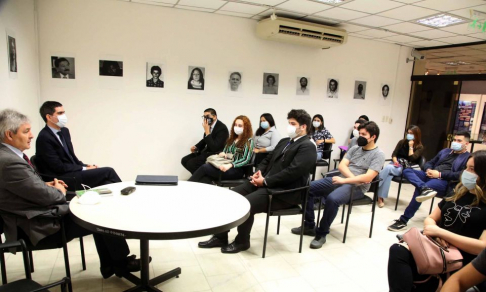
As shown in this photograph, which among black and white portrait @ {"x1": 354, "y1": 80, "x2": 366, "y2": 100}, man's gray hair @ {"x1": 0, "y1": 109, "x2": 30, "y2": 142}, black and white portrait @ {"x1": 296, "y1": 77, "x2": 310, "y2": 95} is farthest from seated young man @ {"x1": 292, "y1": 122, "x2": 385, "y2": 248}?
black and white portrait @ {"x1": 354, "y1": 80, "x2": 366, "y2": 100}

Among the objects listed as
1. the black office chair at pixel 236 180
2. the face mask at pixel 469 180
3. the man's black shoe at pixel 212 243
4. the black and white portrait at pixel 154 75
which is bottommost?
the man's black shoe at pixel 212 243

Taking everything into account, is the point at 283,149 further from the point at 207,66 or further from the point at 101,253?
the point at 207,66

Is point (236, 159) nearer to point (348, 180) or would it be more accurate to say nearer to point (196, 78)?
point (348, 180)

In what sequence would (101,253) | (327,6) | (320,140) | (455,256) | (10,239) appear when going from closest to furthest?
(455,256) < (10,239) < (101,253) < (327,6) < (320,140)

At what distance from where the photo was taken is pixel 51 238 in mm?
1943

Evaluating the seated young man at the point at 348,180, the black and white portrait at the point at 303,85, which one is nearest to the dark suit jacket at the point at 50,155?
the seated young man at the point at 348,180

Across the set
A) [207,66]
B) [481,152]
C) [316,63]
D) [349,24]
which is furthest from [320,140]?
[481,152]

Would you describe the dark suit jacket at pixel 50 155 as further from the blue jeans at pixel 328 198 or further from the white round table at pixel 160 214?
the blue jeans at pixel 328 198

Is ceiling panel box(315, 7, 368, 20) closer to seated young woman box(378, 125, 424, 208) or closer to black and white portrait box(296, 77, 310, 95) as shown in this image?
black and white portrait box(296, 77, 310, 95)

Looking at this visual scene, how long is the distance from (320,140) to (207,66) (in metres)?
2.31

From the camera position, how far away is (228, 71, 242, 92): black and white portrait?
5023 mm

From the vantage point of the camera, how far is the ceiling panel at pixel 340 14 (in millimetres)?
4219

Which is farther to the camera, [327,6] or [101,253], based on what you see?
[327,6]

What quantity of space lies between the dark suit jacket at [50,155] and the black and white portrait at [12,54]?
89 centimetres
